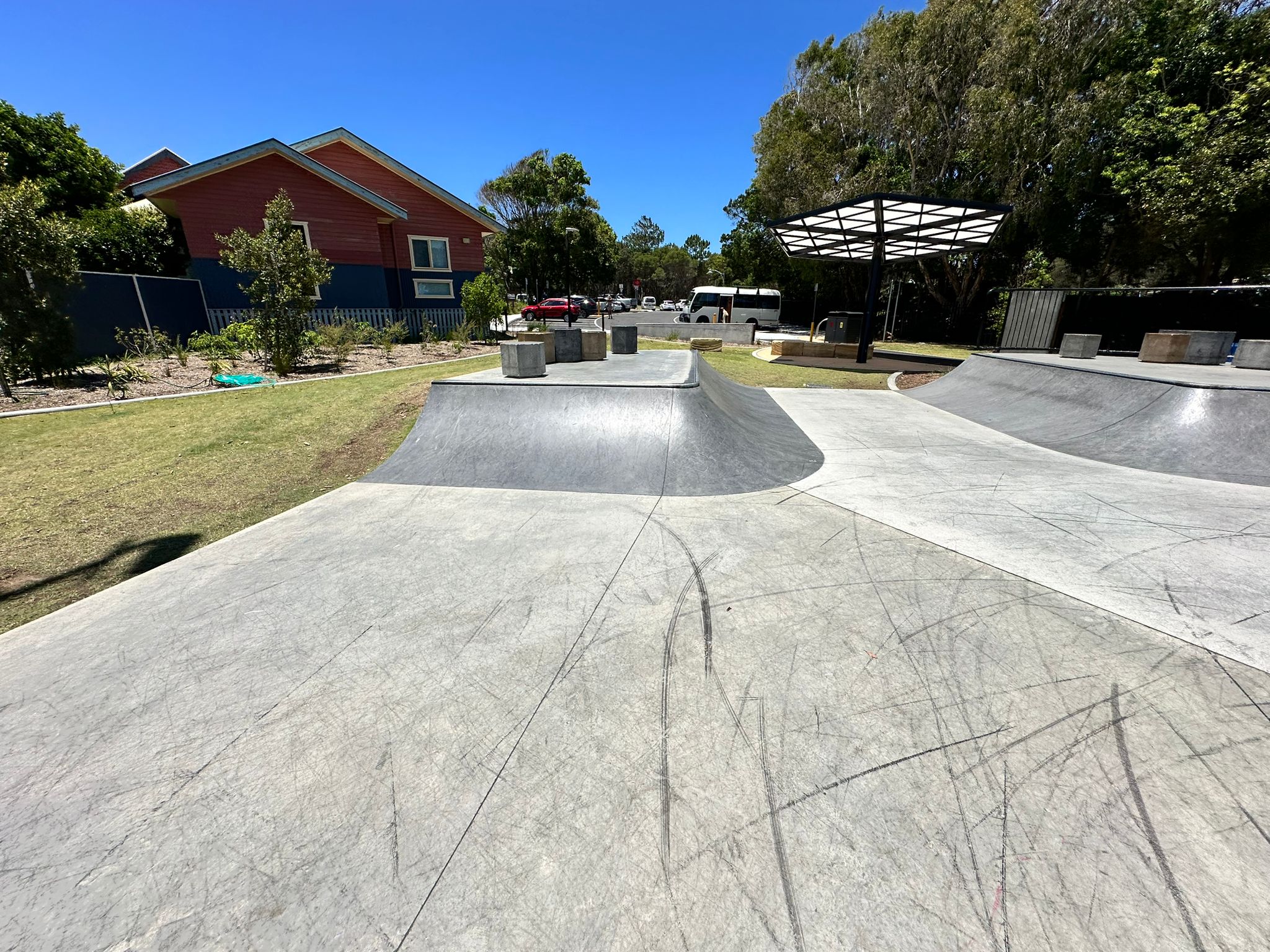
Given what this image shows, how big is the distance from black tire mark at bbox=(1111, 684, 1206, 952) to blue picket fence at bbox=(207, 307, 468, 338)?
18.6m

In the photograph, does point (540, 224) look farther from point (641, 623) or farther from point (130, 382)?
point (641, 623)

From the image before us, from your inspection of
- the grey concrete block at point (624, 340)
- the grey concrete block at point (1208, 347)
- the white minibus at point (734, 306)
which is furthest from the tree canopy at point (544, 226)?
the grey concrete block at point (1208, 347)

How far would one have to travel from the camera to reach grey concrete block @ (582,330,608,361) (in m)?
9.45

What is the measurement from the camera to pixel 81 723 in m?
2.30

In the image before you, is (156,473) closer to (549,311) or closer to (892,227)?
(892,227)

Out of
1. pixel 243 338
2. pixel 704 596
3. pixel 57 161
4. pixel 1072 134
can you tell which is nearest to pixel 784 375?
pixel 704 596

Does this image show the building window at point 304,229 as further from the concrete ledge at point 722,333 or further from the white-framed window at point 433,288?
the concrete ledge at point 722,333

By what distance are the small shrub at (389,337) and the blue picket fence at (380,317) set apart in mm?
791

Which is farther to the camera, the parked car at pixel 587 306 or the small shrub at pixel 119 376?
the parked car at pixel 587 306

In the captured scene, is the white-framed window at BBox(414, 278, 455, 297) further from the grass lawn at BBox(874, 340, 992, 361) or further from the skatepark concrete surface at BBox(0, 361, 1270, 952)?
the skatepark concrete surface at BBox(0, 361, 1270, 952)

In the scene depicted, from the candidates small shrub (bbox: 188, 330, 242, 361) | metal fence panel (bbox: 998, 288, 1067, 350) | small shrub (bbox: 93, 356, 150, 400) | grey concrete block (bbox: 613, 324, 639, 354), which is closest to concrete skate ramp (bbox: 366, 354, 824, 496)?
grey concrete block (bbox: 613, 324, 639, 354)

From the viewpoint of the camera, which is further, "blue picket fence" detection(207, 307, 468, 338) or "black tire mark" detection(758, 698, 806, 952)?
"blue picket fence" detection(207, 307, 468, 338)

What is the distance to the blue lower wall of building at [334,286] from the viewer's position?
16.4m

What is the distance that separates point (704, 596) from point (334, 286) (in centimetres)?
2096
